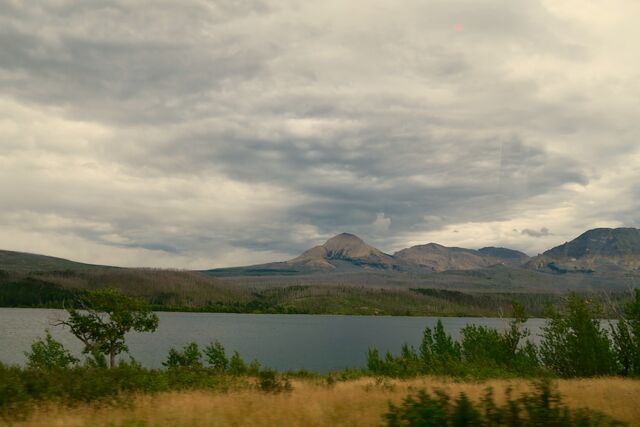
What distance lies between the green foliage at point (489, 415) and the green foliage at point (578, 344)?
48.5 m

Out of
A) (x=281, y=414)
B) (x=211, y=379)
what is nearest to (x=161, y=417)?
(x=281, y=414)

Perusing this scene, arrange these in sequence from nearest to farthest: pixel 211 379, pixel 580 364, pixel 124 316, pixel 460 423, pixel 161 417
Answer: pixel 460 423 < pixel 161 417 < pixel 211 379 < pixel 580 364 < pixel 124 316

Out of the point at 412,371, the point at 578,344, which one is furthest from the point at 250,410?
the point at 578,344

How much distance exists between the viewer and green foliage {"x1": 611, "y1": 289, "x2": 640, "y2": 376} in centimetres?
5556

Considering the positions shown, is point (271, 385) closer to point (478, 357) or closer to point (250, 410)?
point (250, 410)

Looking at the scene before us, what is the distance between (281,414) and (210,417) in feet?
6.21

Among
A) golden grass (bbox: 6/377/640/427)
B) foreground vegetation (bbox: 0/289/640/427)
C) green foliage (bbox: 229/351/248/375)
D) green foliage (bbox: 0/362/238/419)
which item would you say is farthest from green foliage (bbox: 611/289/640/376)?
green foliage (bbox: 0/362/238/419)

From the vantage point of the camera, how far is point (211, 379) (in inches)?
1125

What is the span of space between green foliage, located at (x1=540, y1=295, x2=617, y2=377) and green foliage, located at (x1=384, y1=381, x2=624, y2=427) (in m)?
48.5

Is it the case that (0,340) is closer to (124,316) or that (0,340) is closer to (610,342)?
(124,316)

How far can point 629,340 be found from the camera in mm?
56281

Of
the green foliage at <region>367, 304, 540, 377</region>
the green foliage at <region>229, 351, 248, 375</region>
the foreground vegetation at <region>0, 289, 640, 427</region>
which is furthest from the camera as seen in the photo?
the green foliage at <region>367, 304, 540, 377</region>

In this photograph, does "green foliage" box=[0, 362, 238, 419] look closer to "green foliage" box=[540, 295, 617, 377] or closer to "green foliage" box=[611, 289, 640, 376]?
"green foliage" box=[540, 295, 617, 377]

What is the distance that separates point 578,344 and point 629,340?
193 inches
